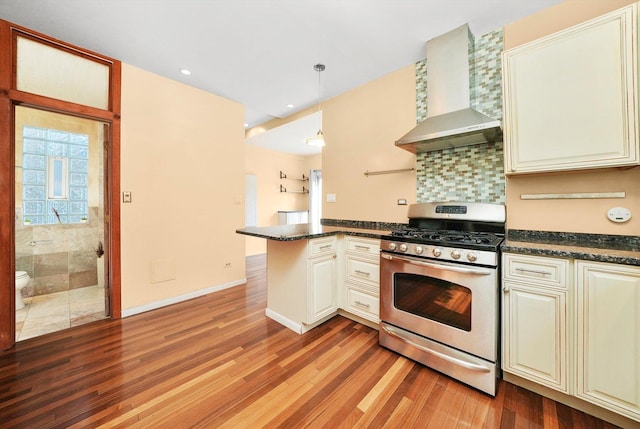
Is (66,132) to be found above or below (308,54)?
below

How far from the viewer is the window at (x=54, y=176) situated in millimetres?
3211

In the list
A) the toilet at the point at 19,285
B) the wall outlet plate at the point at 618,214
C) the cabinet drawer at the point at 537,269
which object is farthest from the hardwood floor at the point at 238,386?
the wall outlet plate at the point at 618,214

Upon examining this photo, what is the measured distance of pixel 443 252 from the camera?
1733 millimetres

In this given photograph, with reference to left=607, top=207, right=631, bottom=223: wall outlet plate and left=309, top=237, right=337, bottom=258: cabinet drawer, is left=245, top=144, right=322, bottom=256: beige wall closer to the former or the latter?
left=309, top=237, right=337, bottom=258: cabinet drawer

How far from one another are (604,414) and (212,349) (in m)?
2.55

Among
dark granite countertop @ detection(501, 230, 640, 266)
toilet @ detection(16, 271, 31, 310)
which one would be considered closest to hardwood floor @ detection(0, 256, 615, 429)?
dark granite countertop @ detection(501, 230, 640, 266)

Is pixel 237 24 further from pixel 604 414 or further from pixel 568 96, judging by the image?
pixel 604 414

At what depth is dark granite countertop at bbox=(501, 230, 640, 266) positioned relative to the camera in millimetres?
1305

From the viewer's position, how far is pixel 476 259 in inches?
63.2

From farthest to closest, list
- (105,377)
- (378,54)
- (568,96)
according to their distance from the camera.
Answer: (378,54), (105,377), (568,96)

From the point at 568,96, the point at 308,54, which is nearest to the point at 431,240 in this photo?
the point at 568,96

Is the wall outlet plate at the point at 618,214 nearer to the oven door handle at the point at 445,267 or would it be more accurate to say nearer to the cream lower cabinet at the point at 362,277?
the oven door handle at the point at 445,267

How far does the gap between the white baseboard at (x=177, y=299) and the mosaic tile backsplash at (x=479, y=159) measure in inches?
112

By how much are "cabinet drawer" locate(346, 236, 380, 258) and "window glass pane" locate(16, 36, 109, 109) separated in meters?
2.87
